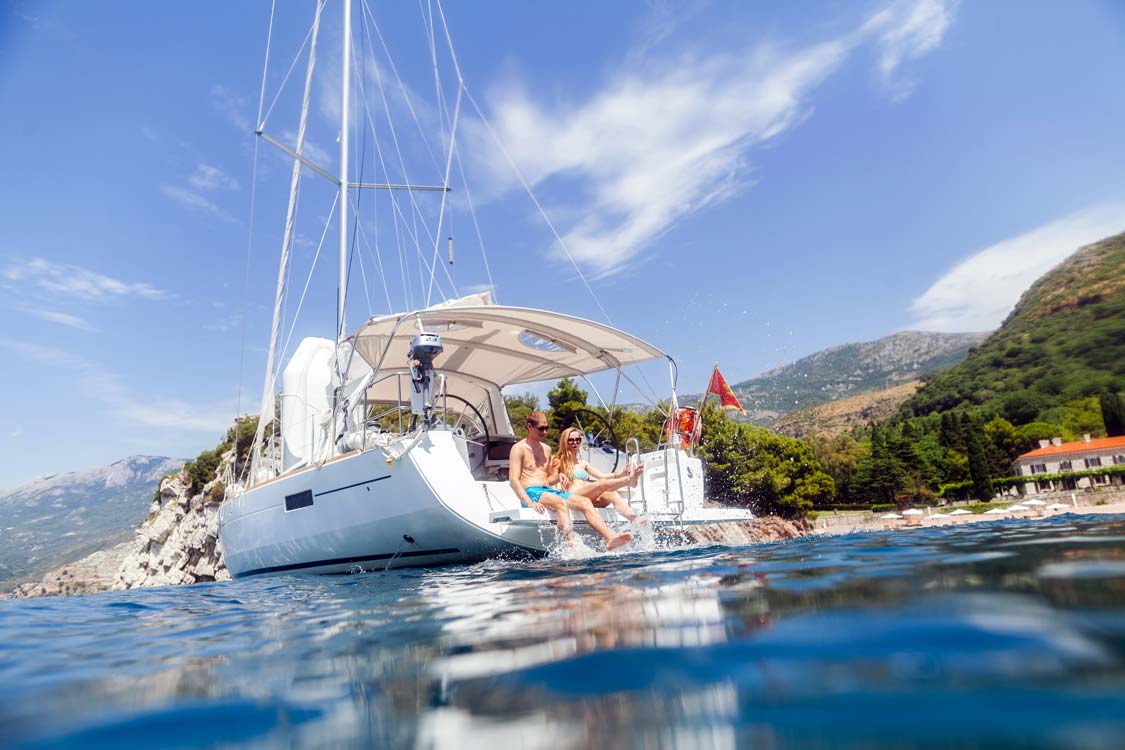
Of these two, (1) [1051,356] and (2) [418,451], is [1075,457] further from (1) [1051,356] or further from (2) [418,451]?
(2) [418,451]

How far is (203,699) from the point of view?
60.9 inches

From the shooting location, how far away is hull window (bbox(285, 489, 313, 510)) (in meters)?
7.52

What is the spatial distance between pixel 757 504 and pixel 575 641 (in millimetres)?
34389

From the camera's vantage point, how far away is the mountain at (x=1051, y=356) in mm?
73250

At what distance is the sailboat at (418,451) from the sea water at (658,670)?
322 centimetres

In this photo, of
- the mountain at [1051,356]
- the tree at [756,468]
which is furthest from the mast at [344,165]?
the mountain at [1051,356]

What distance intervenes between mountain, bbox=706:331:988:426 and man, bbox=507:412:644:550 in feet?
483

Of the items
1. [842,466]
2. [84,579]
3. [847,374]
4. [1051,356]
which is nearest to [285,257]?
[842,466]

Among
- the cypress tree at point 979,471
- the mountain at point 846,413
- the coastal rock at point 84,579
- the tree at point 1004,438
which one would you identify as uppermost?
the mountain at point 846,413

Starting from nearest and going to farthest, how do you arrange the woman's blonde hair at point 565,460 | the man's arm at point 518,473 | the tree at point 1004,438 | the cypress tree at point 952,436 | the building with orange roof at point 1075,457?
1. the man's arm at point 518,473
2. the woman's blonde hair at point 565,460
3. the building with orange roof at point 1075,457
4. the cypress tree at point 952,436
5. the tree at point 1004,438

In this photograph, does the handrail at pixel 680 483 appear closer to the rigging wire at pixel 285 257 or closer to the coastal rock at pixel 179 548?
the rigging wire at pixel 285 257

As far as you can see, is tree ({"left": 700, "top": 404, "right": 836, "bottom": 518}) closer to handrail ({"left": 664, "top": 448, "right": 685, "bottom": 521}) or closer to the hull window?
handrail ({"left": 664, "top": 448, "right": 685, "bottom": 521})

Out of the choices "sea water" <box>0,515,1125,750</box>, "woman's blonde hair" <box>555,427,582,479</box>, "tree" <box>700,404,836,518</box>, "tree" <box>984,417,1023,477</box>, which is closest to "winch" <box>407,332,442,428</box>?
"woman's blonde hair" <box>555,427,582,479</box>

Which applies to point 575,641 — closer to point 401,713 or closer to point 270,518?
point 401,713
